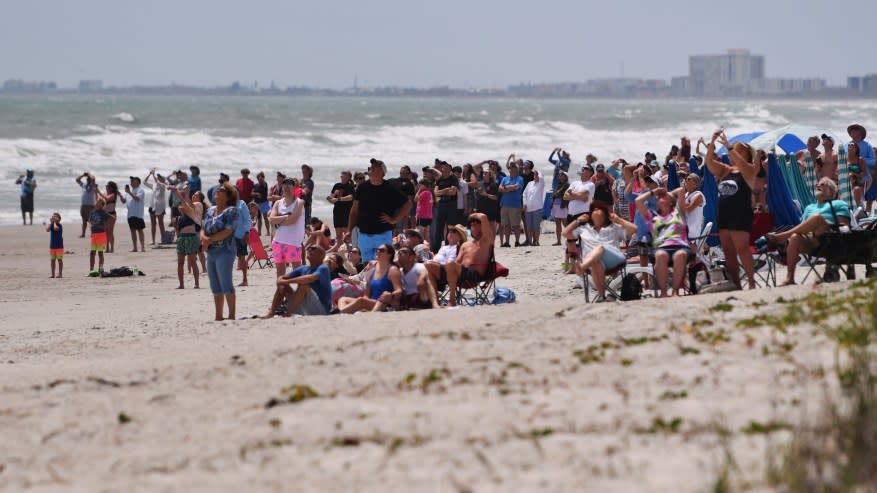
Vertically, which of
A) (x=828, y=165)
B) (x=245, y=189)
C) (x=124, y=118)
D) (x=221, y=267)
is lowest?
(x=221, y=267)

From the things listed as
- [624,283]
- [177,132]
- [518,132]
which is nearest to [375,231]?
[624,283]

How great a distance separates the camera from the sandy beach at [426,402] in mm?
4895

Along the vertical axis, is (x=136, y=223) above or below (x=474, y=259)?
below

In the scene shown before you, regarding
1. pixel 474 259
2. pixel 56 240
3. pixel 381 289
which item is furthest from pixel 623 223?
pixel 56 240

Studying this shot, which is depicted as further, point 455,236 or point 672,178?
point 672,178

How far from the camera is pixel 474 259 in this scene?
1030 centimetres

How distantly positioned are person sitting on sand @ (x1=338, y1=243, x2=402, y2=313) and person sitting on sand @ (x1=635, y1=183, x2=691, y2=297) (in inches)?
84.6

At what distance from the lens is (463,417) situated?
218 inches

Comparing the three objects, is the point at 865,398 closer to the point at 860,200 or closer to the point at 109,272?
the point at 860,200

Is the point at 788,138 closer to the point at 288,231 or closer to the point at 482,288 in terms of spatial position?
the point at 288,231

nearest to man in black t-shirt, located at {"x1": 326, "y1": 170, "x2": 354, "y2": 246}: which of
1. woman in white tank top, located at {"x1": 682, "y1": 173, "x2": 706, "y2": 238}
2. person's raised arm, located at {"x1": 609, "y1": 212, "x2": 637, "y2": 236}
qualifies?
woman in white tank top, located at {"x1": 682, "y1": 173, "x2": 706, "y2": 238}

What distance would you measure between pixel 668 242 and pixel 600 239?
0.57 meters

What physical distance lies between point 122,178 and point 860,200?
90.0 feet

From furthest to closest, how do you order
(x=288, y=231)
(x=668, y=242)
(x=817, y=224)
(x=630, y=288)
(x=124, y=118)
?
(x=124, y=118) < (x=288, y=231) < (x=630, y=288) < (x=668, y=242) < (x=817, y=224)
